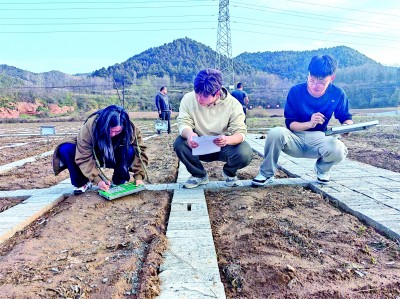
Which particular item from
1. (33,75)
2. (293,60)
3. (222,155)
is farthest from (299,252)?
(293,60)

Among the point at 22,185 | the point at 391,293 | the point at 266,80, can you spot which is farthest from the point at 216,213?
the point at 266,80

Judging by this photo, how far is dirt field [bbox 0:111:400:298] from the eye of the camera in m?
1.67

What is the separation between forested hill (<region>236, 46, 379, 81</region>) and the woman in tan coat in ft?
170

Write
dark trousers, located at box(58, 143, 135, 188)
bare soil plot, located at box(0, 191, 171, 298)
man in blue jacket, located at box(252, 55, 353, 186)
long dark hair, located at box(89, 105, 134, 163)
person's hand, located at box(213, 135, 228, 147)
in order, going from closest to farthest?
bare soil plot, located at box(0, 191, 171, 298) → long dark hair, located at box(89, 105, 134, 163) → person's hand, located at box(213, 135, 228, 147) → dark trousers, located at box(58, 143, 135, 188) → man in blue jacket, located at box(252, 55, 353, 186)

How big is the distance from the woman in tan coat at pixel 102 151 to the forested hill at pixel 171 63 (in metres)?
42.4

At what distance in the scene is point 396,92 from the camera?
31.4 m

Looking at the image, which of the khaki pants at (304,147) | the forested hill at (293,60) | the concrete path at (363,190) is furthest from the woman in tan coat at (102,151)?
the forested hill at (293,60)

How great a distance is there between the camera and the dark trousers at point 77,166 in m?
3.17

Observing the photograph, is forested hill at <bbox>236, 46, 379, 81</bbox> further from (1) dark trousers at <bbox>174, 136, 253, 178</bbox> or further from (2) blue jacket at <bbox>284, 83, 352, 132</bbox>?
(1) dark trousers at <bbox>174, 136, 253, 178</bbox>

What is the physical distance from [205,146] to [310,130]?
120 cm

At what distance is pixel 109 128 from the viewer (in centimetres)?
289

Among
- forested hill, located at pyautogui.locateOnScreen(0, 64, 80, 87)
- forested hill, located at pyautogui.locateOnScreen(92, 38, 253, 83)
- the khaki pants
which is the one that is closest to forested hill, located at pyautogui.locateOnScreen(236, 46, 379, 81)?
forested hill, located at pyautogui.locateOnScreen(92, 38, 253, 83)

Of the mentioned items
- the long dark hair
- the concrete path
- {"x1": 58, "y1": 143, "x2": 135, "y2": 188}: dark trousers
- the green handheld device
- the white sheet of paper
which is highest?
the long dark hair

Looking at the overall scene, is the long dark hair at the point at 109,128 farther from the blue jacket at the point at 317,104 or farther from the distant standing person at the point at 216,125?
the blue jacket at the point at 317,104
